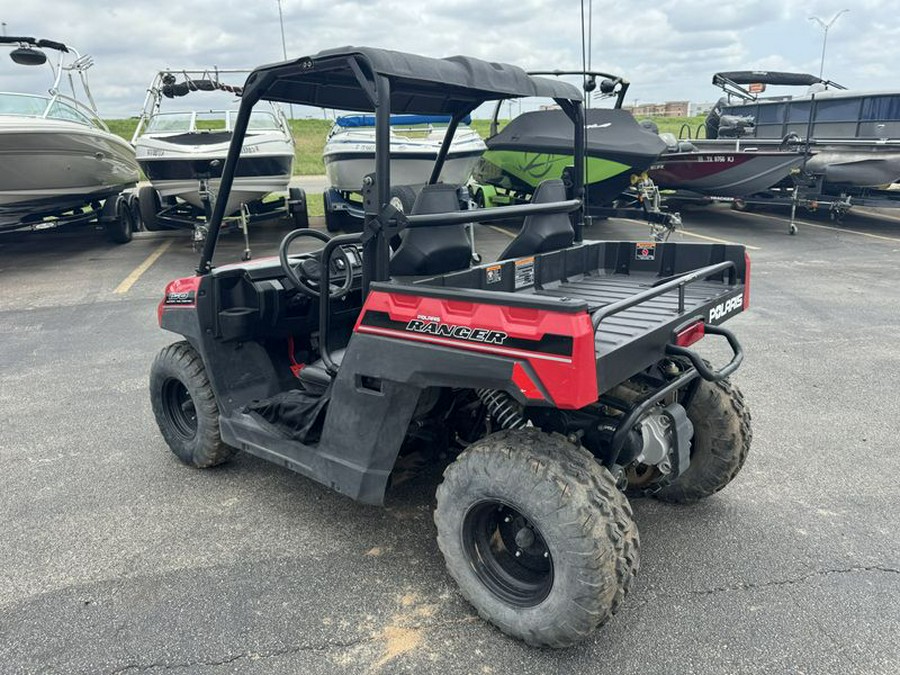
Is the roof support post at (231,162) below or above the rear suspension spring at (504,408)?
above

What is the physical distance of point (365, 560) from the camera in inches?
108

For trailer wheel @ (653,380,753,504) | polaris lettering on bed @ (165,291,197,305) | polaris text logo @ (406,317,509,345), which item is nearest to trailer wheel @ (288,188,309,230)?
polaris lettering on bed @ (165,291,197,305)

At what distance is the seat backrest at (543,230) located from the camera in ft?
10.3

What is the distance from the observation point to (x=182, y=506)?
3.20m

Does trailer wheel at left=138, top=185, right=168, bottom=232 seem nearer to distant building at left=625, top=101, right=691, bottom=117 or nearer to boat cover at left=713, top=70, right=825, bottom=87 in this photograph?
boat cover at left=713, top=70, right=825, bottom=87

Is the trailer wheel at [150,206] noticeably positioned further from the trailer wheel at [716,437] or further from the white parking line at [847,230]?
the white parking line at [847,230]

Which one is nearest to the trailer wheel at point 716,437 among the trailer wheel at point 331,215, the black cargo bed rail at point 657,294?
the black cargo bed rail at point 657,294

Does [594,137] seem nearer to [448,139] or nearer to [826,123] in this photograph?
[826,123]

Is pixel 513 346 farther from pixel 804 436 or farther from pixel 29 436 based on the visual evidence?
pixel 29 436

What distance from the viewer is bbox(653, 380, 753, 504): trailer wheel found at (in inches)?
115

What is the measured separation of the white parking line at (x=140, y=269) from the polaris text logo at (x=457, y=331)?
21.0 feet

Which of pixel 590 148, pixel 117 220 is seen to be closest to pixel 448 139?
pixel 590 148

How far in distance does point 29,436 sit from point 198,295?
171 cm

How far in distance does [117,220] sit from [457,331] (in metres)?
10.1
